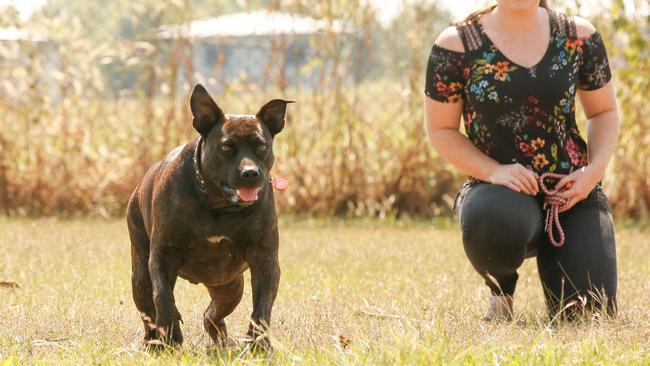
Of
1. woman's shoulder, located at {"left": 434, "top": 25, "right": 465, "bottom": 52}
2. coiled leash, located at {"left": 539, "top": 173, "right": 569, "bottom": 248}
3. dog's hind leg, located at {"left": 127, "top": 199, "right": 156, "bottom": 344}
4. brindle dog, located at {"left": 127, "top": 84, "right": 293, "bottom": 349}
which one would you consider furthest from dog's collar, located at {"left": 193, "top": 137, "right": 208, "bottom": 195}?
coiled leash, located at {"left": 539, "top": 173, "right": 569, "bottom": 248}

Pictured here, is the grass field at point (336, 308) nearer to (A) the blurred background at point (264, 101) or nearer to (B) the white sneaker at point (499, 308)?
(B) the white sneaker at point (499, 308)

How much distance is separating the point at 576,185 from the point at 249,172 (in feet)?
5.58

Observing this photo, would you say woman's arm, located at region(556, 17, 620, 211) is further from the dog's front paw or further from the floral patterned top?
the dog's front paw

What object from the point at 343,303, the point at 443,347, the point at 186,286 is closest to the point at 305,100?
the point at 186,286

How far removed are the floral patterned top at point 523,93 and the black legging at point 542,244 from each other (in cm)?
20

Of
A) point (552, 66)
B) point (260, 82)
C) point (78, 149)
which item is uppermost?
point (552, 66)

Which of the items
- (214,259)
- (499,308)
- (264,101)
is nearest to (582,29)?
(499,308)

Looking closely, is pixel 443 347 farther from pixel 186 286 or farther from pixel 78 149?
pixel 78 149

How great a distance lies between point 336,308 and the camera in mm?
5133

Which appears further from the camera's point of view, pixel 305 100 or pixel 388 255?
pixel 305 100

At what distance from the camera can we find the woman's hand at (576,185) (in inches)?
193

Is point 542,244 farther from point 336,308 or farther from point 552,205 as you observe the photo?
point 336,308

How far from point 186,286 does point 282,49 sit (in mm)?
4346

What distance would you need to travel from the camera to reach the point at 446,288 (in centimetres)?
598
